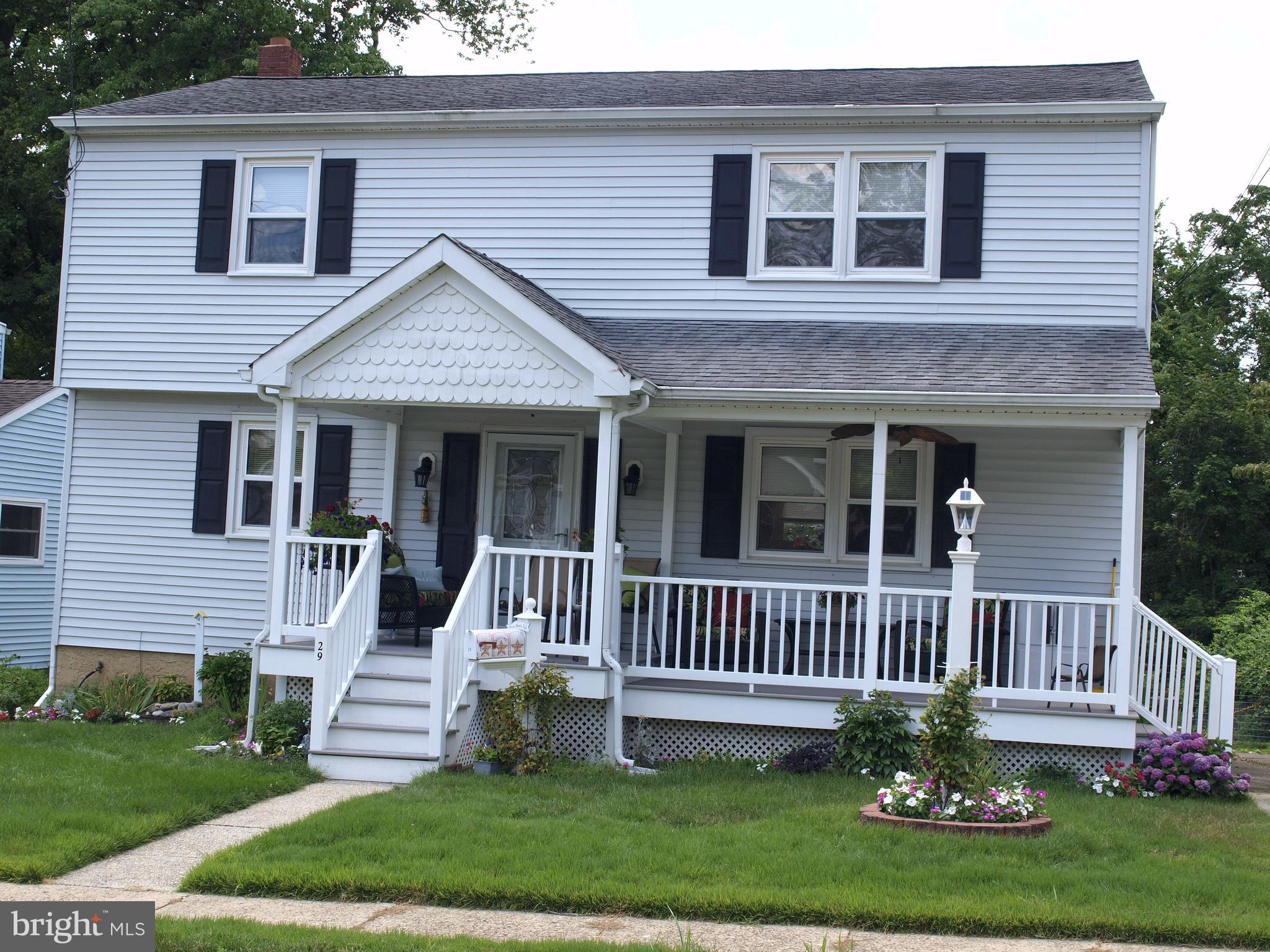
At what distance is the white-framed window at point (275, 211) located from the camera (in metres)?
13.5

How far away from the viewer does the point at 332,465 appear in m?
13.4

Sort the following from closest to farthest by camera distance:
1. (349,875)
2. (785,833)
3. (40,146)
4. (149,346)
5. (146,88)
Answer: (349,875) < (785,833) < (149,346) < (146,88) < (40,146)

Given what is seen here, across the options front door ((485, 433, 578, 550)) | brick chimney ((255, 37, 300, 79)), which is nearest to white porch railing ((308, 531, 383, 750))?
front door ((485, 433, 578, 550))

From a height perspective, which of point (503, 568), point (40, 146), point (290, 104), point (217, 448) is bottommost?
point (503, 568)

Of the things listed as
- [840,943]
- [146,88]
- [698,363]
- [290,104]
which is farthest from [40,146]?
[840,943]

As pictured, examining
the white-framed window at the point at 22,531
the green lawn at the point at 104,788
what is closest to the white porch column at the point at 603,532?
the green lawn at the point at 104,788

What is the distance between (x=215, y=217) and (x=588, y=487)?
17.0ft

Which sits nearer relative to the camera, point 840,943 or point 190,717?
point 840,943

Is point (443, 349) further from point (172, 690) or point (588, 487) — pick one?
point (172, 690)

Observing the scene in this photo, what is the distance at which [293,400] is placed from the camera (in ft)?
35.7

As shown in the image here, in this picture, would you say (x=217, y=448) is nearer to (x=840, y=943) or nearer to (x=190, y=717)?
(x=190, y=717)

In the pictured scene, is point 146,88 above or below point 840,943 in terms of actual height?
above

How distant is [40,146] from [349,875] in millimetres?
24391

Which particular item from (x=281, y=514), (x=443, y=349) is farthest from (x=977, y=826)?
(x=281, y=514)
